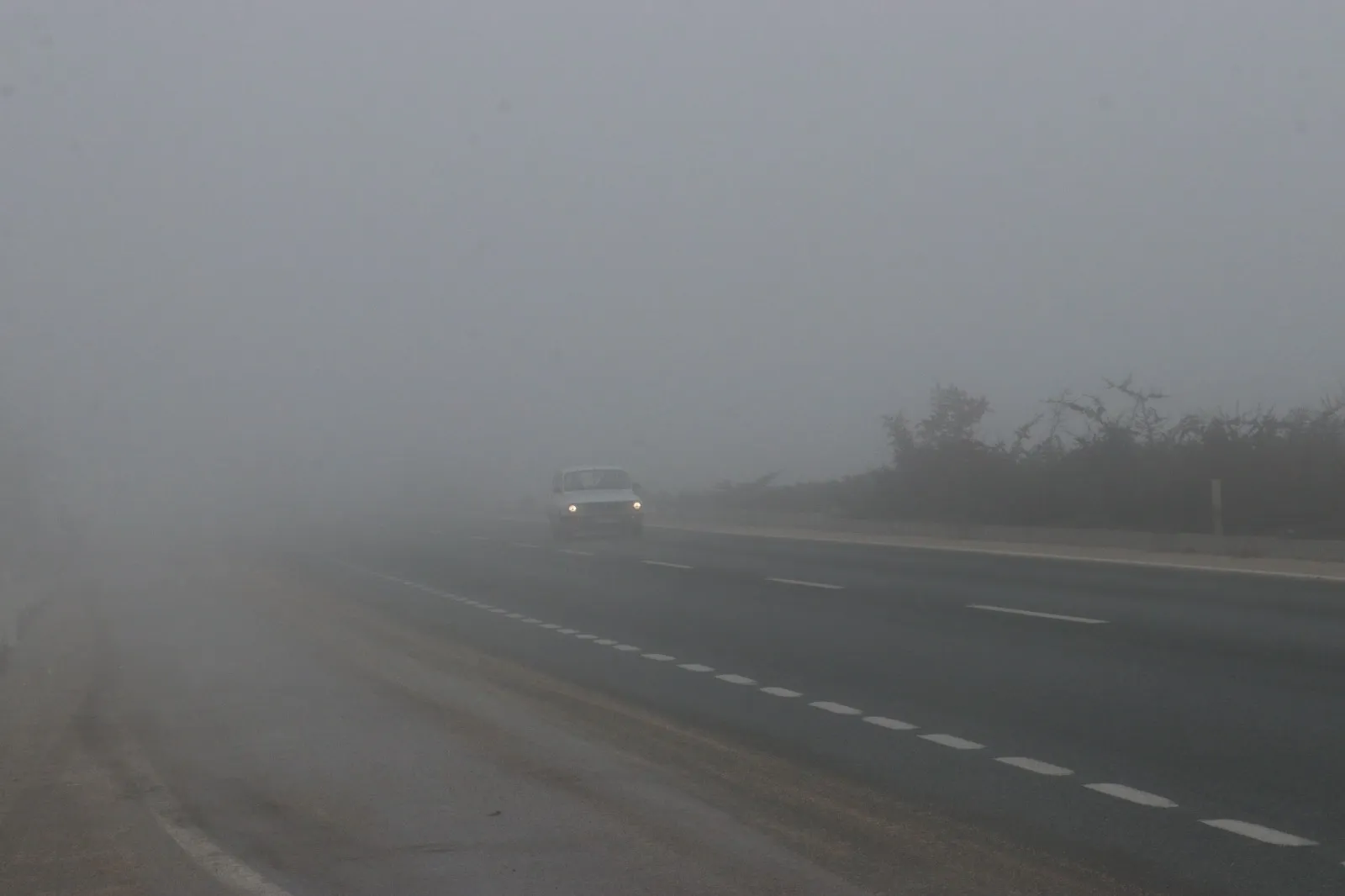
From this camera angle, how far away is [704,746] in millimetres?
9875

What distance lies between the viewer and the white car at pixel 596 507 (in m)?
35.9

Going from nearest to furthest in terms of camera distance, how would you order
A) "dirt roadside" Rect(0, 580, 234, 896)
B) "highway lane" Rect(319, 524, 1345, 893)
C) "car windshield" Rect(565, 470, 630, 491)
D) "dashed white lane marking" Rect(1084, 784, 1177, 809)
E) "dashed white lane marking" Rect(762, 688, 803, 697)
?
1. "dirt roadside" Rect(0, 580, 234, 896)
2. "highway lane" Rect(319, 524, 1345, 893)
3. "dashed white lane marking" Rect(1084, 784, 1177, 809)
4. "dashed white lane marking" Rect(762, 688, 803, 697)
5. "car windshield" Rect(565, 470, 630, 491)

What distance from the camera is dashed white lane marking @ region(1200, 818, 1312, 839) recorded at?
706 cm

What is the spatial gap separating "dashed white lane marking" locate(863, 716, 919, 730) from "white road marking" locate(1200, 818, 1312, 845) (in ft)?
9.87

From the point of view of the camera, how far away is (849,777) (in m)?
8.85

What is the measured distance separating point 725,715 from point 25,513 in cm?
4072

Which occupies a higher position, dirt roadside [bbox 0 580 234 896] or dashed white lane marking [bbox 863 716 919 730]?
dashed white lane marking [bbox 863 716 919 730]

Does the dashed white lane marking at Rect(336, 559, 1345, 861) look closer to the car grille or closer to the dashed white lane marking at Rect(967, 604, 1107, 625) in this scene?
the dashed white lane marking at Rect(967, 604, 1107, 625)

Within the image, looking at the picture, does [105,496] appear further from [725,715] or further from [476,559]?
[725,715]

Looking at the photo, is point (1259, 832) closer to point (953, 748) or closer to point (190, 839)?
point (953, 748)

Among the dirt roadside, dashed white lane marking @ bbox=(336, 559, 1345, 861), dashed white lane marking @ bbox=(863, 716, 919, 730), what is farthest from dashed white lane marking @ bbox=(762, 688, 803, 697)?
the dirt roadside

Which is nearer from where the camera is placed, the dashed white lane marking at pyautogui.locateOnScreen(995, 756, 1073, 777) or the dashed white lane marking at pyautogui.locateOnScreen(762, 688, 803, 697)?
the dashed white lane marking at pyautogui.locateOnScreen(995, 756, 1073, 777)

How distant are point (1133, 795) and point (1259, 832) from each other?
2.98ft

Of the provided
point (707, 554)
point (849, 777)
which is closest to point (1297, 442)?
point (707, 554)
